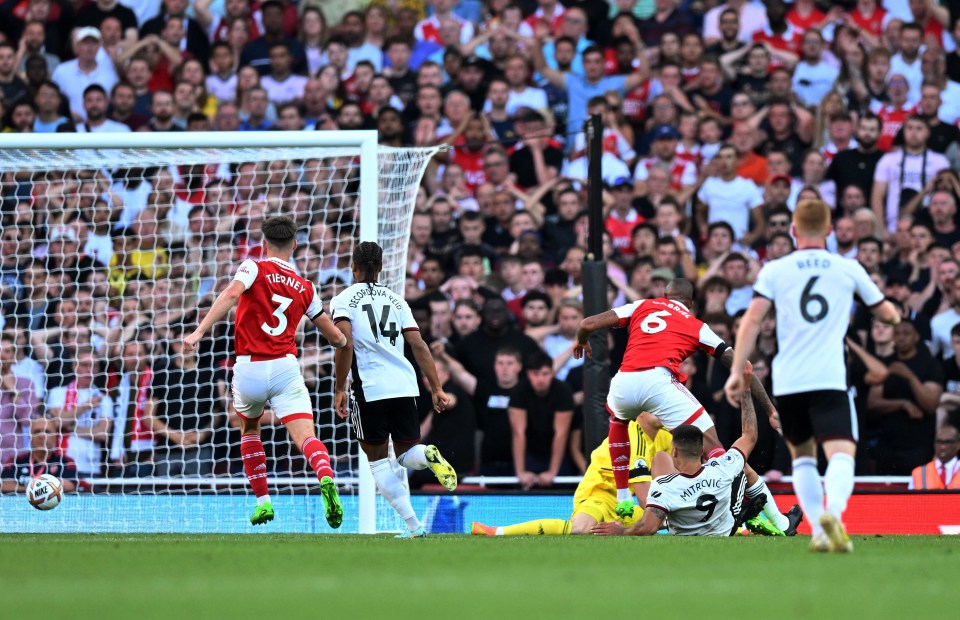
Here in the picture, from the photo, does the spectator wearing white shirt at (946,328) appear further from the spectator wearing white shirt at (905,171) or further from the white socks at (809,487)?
the white socks at (809,487)

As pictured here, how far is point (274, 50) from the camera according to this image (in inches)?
711

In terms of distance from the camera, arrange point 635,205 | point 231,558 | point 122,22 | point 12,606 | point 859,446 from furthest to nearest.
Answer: point 122,22
point 635,205
point 859,446
point 231,558
point 12,606

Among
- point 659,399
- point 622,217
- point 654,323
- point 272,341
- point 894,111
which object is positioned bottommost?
point 659,399

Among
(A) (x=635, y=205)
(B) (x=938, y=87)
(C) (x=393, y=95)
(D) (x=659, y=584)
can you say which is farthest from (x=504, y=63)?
(D) (x=659, y=584)

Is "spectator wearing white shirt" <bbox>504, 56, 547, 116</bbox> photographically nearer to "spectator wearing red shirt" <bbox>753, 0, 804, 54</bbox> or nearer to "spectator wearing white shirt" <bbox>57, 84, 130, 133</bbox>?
"spectator wearing red shirt" <bbox>753, 0, 804, 54</bbox>

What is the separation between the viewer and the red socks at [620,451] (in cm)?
1095

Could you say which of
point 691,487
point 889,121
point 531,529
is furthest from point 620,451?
point 889,121

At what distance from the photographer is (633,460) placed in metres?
11.7

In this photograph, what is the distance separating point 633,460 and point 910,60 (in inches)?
297

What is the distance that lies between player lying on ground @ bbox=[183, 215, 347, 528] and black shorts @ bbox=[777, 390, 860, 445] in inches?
144

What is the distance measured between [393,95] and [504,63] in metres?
1.39

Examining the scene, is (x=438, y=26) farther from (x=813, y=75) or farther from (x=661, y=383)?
(x=661, y=383)

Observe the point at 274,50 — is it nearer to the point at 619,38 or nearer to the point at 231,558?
the point at 619,38

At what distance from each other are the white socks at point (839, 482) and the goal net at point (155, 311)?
527cm
